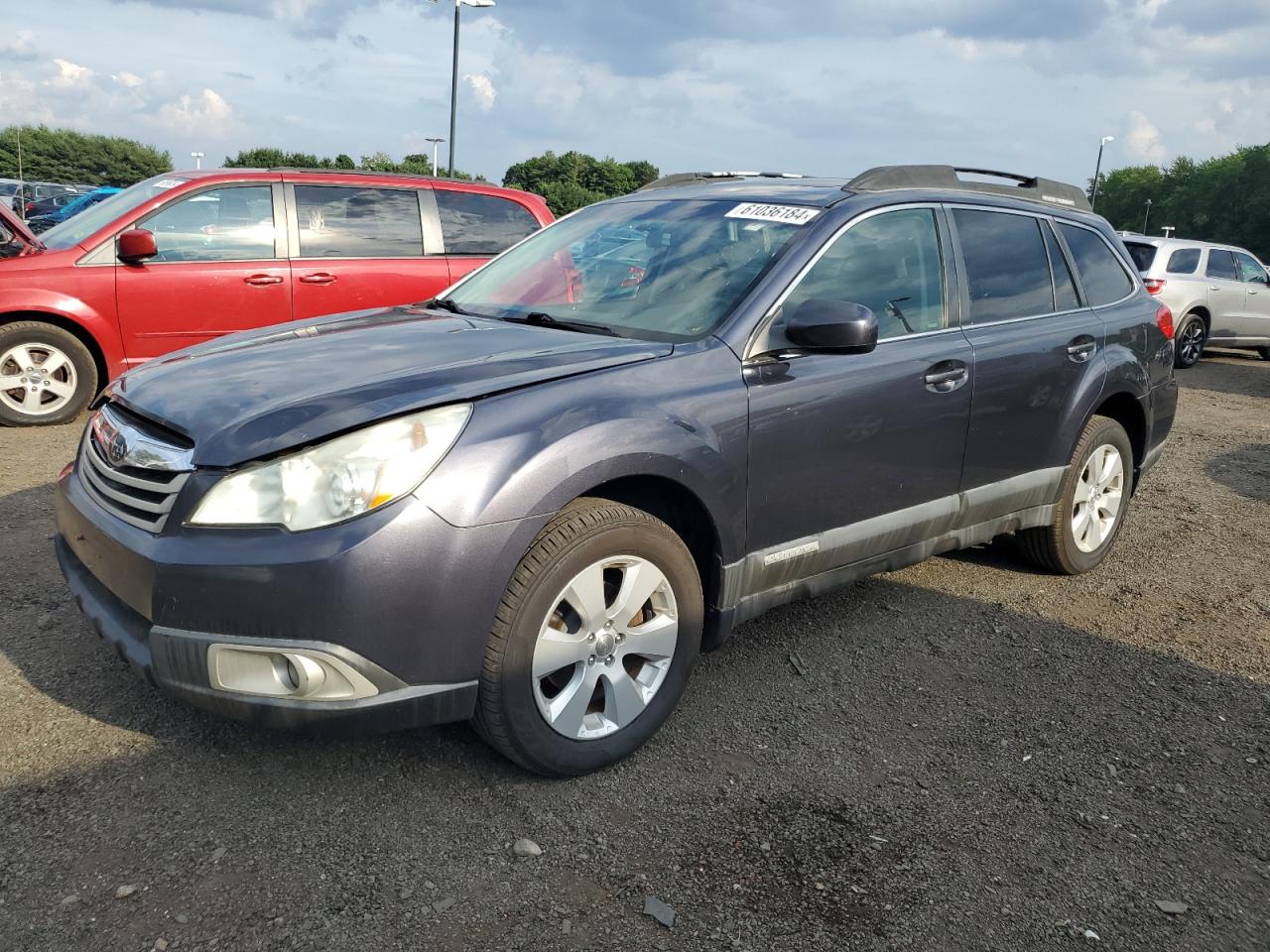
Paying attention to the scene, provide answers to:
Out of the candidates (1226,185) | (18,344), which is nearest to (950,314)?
(18,344)

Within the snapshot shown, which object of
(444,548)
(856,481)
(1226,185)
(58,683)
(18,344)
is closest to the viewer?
(444,548)

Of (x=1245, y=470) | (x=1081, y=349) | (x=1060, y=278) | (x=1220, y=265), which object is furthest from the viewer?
(x=1220, y=265)

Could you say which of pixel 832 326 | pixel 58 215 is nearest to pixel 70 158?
pixel 58 215

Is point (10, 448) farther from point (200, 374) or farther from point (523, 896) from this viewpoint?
point (523, 896)

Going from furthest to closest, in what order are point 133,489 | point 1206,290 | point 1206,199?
point 1206,199 → point 1206,290 → point 133,489

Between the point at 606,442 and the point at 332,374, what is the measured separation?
2.60 ft

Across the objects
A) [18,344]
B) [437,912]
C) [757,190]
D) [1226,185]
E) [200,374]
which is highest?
[1226,185]

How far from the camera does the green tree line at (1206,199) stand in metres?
67.1

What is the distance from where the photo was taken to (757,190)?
395 centimetres

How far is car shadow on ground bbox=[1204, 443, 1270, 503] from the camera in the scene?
22.6ft

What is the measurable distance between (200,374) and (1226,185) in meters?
82.9

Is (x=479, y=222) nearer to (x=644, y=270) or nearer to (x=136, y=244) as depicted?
(x=136, y=244)

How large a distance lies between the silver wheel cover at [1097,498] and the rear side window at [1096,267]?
0.70 metres

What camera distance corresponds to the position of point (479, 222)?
27.0 feet
